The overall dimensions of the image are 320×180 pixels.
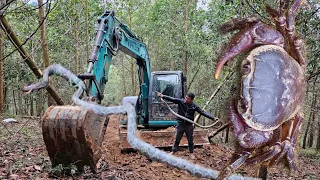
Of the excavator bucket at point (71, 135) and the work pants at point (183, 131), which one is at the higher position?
the excavator bucket at point (71, 135)

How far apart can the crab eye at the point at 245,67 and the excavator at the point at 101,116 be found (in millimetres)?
1895

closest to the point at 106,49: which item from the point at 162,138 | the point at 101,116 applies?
the point at 101,116

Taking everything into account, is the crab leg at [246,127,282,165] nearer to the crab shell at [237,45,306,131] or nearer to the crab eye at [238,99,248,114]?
the crab shell at [237,45,306,131]

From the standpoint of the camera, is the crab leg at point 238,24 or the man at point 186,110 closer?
the crab leg at point 238,24

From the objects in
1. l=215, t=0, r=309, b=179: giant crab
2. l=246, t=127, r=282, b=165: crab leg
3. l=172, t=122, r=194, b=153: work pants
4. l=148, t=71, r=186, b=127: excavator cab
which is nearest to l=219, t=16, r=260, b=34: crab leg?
l=215, t=0, r=309, b=179: giant crab

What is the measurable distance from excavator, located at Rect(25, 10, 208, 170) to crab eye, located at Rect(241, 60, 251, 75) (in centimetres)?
189

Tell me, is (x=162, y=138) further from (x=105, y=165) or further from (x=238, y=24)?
(x=238, y=24)

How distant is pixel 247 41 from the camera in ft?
7.50

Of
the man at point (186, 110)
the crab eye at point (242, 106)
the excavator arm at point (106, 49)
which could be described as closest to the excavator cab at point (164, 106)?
the excavator arm at point (106, 49)

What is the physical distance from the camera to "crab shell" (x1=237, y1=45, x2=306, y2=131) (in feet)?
7.09

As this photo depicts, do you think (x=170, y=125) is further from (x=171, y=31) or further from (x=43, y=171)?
(x=171, y=31)

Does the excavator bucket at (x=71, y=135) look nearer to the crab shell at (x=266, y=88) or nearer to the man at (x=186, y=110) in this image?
the crab shell at (x=266, y=88)

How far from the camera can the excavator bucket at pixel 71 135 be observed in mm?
3549

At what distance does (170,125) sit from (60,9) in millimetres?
7144
